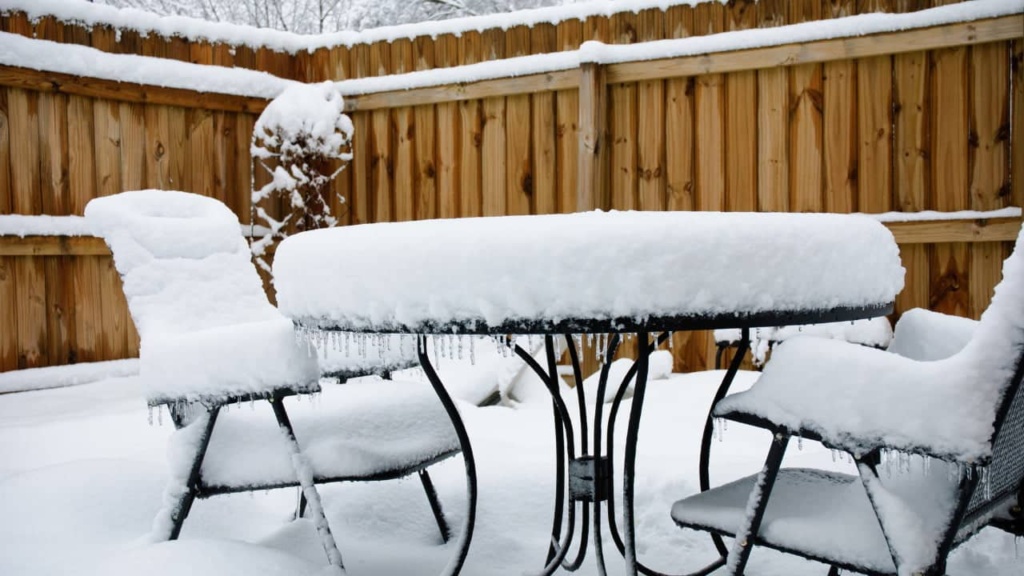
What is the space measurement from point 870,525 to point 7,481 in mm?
1939

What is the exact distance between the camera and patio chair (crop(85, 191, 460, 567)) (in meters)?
1.34

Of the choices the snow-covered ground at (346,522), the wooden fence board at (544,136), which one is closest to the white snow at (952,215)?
the snow-covered ground at (346,522)

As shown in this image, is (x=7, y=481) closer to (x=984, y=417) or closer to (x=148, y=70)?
(x=984, y=417)

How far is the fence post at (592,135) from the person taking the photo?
4133mm

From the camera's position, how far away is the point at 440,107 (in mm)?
4719

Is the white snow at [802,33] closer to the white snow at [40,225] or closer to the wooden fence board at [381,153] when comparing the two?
the wooden fence board at [381,153]

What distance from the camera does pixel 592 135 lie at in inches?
163

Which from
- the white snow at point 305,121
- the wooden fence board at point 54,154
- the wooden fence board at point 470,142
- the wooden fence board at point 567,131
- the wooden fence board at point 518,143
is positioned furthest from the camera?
the white snow at point 305,121

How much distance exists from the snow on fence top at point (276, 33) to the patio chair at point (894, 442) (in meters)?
3.34

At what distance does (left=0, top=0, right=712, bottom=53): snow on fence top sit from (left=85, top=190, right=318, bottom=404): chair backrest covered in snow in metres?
2.74

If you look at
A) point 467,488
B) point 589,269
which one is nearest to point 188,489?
point 467,488

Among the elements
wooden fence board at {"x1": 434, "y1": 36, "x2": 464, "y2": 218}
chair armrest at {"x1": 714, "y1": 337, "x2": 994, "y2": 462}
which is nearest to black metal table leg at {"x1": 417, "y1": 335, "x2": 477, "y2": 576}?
chair armrest at {"x1": 714, "y1": 337, "x2": 994, "y2": 462}

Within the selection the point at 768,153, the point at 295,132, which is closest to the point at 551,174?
the point at 768,153

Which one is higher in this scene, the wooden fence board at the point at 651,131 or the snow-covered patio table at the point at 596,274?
the wooden fence board at the point at 651,131
